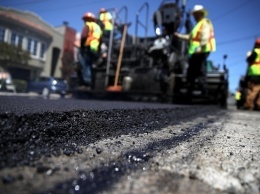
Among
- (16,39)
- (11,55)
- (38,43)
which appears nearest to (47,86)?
(11,55)

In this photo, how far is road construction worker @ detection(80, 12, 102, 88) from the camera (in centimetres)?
616

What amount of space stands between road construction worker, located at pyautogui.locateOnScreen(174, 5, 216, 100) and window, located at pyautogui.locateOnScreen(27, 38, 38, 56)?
817 inches

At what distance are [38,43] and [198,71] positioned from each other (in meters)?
22.7

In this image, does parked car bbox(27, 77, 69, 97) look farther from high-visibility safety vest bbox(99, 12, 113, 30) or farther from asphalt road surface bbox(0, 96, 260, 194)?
asphalt road surface bbox(0, 96, 260, 194)

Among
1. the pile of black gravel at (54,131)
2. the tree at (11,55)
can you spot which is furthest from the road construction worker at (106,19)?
the tree at (11,55)

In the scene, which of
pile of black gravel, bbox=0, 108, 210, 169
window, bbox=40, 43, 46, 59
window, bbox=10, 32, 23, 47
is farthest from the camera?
window, bbox=40, 43, 46, 59

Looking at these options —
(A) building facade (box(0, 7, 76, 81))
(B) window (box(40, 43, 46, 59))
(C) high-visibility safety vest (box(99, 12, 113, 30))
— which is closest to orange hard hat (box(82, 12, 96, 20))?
(C) high-visibility safety vest (box(99, 12, 113, 30))

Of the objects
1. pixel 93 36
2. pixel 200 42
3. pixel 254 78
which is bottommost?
pixel 254 78

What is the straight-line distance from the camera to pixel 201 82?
576 cm

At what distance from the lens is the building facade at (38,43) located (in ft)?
68.2

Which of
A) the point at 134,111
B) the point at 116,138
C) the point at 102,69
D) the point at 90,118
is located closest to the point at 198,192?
the point at 116,138

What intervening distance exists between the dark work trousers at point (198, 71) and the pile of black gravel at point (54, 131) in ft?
12.1

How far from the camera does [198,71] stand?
5.67 metres

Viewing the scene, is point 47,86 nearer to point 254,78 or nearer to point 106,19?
point 106,19
